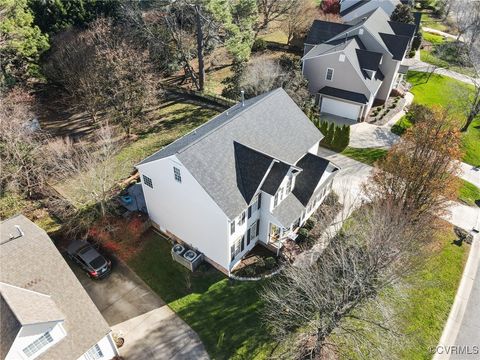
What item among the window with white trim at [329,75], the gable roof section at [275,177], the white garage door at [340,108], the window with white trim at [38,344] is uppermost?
the window with white trim at [329,75]

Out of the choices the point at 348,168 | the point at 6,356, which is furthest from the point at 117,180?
the point at 348,168

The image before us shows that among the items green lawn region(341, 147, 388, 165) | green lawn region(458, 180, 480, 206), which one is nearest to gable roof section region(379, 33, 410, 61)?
green lawn region(341, 147, 388, 165)

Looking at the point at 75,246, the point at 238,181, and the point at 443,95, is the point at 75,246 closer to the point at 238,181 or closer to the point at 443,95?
the point at 238,181

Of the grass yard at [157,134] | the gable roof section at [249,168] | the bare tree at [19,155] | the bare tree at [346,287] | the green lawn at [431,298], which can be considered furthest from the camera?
the grass yard at [157,134]

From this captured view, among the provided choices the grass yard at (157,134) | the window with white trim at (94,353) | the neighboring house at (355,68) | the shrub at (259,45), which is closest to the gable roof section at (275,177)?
the window with white trim at (94,353)

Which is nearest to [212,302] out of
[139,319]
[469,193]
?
[139,319]

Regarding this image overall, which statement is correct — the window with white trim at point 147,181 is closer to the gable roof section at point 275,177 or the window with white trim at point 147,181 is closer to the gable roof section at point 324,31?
the gable roof section at point 275,177

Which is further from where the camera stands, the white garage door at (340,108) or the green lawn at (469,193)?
the white garage door at (340,108)
